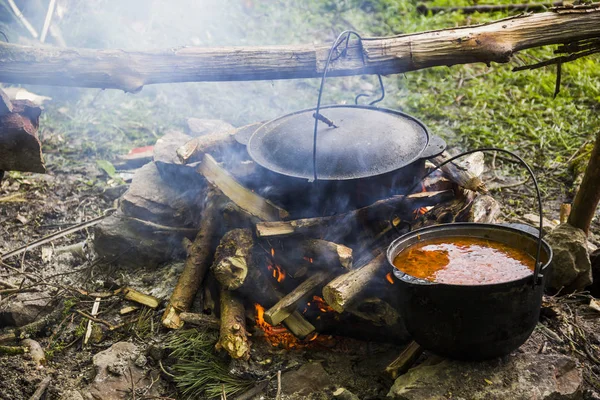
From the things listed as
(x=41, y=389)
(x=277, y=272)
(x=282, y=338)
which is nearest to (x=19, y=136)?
(x=41, y=389)

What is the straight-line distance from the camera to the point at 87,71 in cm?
345

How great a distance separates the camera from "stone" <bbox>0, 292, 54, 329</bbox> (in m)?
3.94

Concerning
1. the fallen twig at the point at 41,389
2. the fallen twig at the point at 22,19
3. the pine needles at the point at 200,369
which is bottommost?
the pine needles at the point at 200,369

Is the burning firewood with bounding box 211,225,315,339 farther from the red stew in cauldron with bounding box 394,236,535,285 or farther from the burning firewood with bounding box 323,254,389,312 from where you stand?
the red stew in cauldron with bounding box 394,236,535,285

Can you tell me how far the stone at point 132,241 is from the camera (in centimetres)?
448

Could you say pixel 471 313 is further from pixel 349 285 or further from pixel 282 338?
pixel 282 338

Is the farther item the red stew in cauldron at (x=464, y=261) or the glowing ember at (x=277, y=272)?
the glowing ember at (x=277, y=272)

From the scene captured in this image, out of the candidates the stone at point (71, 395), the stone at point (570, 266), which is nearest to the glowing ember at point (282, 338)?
the stone at point (71, 395)

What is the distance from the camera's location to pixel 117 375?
3463 millimetres

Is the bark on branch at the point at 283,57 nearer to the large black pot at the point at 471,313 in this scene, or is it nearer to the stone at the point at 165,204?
the stone at the point at 165,204

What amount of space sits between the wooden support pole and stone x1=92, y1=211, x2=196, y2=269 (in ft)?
10.2

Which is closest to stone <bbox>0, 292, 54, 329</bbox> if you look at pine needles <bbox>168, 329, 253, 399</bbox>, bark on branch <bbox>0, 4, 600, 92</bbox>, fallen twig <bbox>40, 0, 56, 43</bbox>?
pine needles <bbox>168, 329, 253, 399</bbox>

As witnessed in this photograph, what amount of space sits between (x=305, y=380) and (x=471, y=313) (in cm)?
116

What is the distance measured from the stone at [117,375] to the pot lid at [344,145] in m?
1.62
